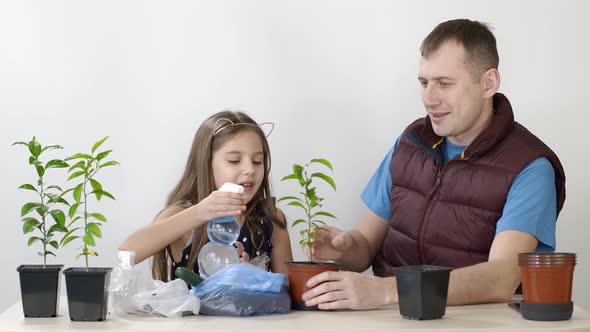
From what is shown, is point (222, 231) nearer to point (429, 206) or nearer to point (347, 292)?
point (347, 292)

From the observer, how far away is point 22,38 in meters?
2.88

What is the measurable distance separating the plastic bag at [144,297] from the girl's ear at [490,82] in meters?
1.18

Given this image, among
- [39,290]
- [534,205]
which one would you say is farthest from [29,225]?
[534,205]

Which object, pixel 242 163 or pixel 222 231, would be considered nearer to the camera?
pixel 222 231

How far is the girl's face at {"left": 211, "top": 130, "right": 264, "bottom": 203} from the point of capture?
2562 millimetres

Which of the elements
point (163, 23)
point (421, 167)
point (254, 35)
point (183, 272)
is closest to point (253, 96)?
point (254, 35)

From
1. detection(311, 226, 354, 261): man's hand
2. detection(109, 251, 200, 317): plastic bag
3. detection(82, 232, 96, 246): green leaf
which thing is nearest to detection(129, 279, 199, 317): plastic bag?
detection(109, 251, 200, 317): plastic bag

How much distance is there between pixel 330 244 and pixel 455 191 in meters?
0.40

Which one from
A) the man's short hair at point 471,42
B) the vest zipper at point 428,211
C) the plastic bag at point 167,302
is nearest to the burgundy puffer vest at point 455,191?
the vest zipper at point 428,211

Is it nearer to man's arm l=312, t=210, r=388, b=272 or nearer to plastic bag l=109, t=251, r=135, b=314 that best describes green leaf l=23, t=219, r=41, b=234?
plastic bag l=109, t=251, r=135, b=314

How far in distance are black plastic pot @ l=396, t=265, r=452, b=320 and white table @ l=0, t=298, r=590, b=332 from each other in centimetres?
2

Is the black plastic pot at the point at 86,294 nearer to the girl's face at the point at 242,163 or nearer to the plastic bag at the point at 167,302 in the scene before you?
the plastic bag at the point at 167,302

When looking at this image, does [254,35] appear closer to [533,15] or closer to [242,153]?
[242,153]

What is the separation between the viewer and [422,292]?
71.9 inches
